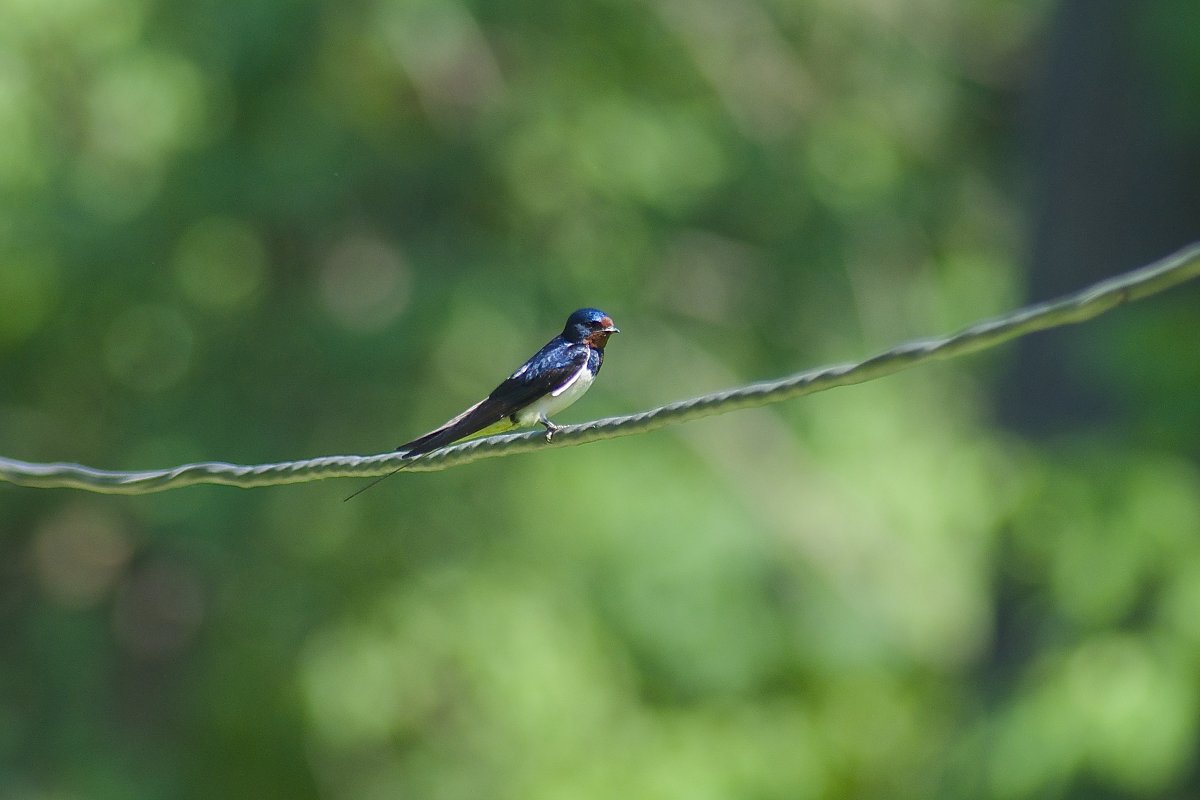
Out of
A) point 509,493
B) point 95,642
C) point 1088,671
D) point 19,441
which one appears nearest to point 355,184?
point 509,493

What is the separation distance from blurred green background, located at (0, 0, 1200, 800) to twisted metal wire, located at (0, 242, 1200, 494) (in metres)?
5.65

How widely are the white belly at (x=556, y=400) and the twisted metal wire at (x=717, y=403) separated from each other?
1023 millimetres

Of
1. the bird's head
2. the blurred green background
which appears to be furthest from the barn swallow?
the blurred green background

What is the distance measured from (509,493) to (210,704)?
2.90 metres

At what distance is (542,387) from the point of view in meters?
4.43

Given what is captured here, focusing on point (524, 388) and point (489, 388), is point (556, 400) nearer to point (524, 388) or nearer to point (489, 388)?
point (524, 388)

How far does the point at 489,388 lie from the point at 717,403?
8.25 metres

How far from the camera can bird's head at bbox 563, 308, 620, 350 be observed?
15.8 feet

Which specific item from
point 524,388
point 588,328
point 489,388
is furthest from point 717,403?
point 489,388

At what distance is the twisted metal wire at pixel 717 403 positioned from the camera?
230 cm

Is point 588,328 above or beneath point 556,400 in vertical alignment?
above

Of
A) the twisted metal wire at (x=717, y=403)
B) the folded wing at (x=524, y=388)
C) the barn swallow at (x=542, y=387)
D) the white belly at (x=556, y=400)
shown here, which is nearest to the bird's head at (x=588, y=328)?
the barn swallow at (x=542, y=387)

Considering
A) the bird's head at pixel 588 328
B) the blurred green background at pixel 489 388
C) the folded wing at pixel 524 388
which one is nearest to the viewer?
the folded wing at pixel 524 388

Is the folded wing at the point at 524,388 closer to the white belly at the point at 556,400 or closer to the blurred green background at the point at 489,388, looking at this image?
the white belly at the point at 556,400
